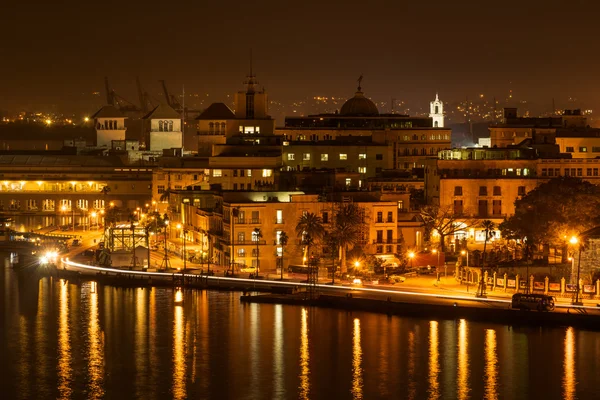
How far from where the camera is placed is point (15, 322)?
149ft

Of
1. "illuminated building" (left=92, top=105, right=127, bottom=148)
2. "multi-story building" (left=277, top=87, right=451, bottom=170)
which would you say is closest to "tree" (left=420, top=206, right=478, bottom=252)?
"multi-story building" (left=277, top=87, right=451, bottom=170)

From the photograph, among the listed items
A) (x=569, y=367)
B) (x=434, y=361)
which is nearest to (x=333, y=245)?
(x=434, y=361)

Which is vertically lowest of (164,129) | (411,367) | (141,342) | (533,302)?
(411,367)

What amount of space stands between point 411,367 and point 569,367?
423 cm

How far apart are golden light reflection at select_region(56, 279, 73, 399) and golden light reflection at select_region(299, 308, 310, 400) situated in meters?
5.91

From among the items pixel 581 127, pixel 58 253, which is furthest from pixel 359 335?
pixel 581 127

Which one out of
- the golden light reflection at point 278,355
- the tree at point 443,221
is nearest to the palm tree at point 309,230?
the golden light reflection at point 278,355

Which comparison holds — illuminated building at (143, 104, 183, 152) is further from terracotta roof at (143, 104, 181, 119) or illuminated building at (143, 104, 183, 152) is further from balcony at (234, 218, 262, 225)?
balcony at (234, 218, 262, 225)

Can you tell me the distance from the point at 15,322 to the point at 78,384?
942 centimetres

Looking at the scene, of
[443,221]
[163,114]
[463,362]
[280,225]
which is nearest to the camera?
[463,362]

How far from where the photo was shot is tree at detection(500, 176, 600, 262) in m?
49.7

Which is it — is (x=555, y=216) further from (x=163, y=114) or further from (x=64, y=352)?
(x=163, y=114)

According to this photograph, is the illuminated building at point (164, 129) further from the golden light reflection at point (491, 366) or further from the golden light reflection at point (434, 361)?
the golden light reflection at point (491, 366)

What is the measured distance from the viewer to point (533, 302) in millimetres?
43156
